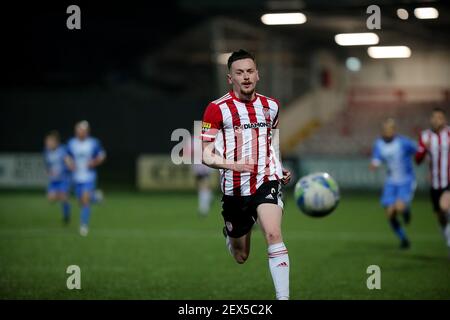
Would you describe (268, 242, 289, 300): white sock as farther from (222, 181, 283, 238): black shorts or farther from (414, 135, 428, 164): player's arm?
(414, 135, 428, 164): player's arm

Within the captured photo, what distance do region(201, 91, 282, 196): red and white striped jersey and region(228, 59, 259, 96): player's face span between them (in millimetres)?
182

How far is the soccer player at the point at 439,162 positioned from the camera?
40.7 feet

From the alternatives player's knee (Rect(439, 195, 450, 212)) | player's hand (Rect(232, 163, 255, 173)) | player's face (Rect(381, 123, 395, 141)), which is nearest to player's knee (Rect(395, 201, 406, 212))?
player's face (Rect(381, 123, 395, 141))

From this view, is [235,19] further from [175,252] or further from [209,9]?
[175,252]

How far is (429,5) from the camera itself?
86.6 ft

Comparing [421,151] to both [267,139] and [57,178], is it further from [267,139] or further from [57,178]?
[57,178]

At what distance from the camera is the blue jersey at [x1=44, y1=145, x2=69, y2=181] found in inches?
771

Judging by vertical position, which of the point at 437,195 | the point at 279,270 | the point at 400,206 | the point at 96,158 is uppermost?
the point at 96,158

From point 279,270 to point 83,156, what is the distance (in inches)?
410

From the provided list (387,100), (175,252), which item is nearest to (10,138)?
(387,100)

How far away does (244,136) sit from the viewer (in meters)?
7.50

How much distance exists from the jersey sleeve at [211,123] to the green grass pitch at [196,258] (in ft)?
8.23

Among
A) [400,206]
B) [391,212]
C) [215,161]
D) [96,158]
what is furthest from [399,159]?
[215,161]

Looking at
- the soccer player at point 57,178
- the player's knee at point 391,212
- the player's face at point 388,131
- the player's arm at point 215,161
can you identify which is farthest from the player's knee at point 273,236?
the soccer player at point 57,178
